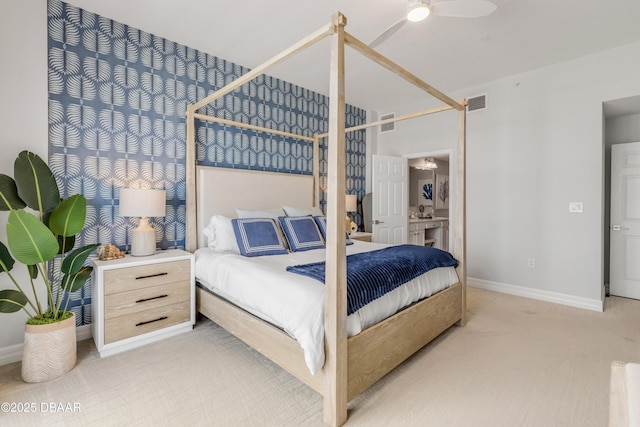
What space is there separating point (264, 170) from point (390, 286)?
2.35m

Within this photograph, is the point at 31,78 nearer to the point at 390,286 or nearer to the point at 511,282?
the point at 390,286

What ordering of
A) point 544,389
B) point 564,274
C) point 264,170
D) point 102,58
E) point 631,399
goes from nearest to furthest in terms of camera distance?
point 631,399 < point 544,389 < point 102,58 < point 564,274 < point 264,170

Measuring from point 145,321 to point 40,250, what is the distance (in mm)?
903

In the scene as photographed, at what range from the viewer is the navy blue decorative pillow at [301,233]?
301cm

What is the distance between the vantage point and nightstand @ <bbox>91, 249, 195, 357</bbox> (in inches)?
88.7

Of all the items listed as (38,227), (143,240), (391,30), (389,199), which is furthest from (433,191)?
(38,227)

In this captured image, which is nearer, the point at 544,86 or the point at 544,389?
the point at 544,389

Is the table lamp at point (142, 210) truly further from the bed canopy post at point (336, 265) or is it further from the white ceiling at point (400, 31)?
the bed canopy post at point (336, 265)

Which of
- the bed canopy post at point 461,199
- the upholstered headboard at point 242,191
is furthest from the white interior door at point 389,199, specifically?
the bed canopy post at point 461,199

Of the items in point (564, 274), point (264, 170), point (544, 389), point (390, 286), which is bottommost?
point (544, 389)

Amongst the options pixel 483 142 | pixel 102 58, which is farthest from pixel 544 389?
pixel 102 58

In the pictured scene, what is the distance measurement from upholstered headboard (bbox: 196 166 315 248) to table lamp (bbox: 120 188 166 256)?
1.68ft

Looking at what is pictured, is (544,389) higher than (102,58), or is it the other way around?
(102,58)

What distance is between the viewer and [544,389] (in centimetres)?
189
